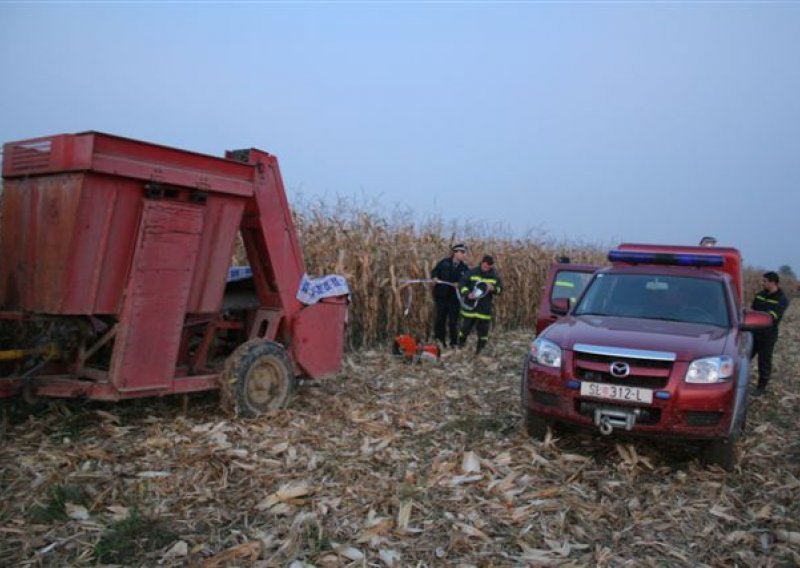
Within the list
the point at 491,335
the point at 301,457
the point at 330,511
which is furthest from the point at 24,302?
the point at 491,335

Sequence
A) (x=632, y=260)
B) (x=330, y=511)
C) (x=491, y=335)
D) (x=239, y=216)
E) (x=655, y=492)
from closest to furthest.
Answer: (x=330, y=511) < (x=655, y=492) < (x=239, y=216) < (x=632, y=260) < (x=491, y=335)

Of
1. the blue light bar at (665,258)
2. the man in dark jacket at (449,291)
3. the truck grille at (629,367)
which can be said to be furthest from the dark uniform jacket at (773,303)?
the truck grille at (629,367)

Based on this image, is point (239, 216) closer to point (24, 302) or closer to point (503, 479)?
point (24, 302)

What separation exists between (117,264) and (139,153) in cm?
95

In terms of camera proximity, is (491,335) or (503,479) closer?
(503,479)

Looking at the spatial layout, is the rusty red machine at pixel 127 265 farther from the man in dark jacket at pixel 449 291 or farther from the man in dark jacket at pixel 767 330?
the man in dark jacket at pixel 767 330

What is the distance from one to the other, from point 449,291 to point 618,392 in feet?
23.2

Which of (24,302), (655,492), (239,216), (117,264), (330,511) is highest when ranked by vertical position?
(239,216)

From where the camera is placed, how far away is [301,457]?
Result: 593cm

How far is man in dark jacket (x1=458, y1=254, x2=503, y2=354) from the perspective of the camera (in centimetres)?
1209

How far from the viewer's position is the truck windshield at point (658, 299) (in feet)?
Answer: 23.1

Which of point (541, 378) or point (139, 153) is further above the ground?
point (139, 153)

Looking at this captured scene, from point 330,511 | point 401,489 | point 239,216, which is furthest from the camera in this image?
point 239,216

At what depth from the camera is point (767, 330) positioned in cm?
1056
